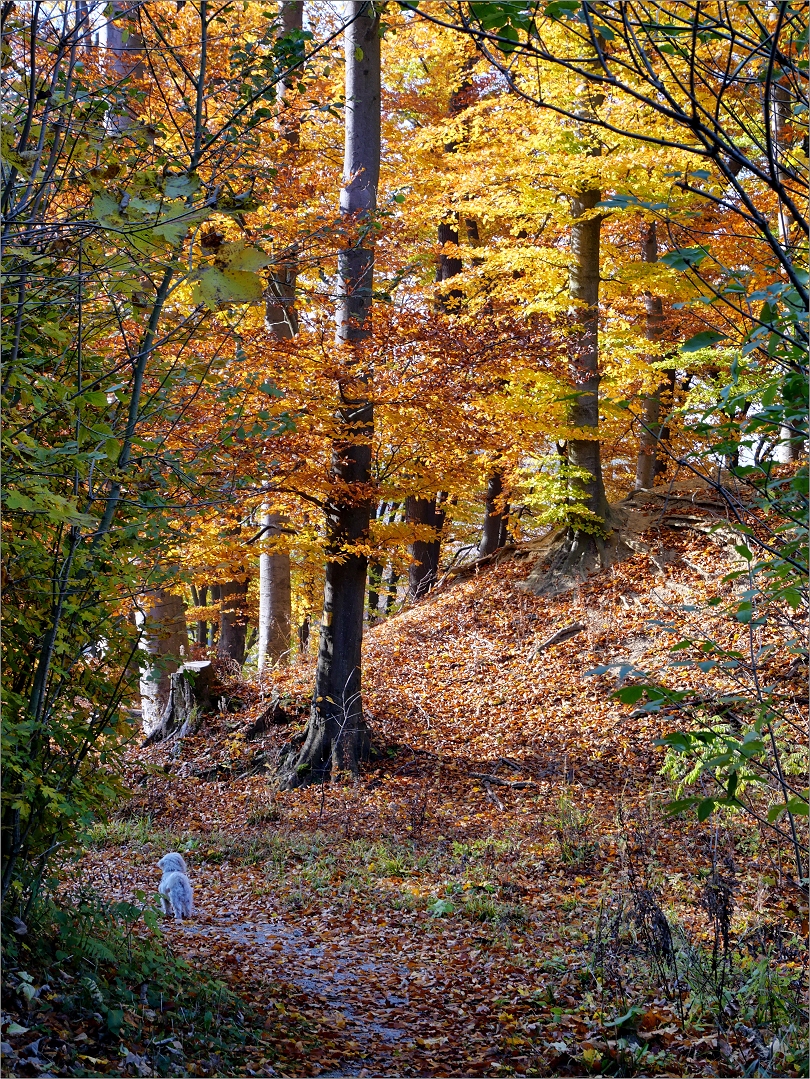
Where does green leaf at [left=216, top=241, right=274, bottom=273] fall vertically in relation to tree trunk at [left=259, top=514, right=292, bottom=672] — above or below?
above

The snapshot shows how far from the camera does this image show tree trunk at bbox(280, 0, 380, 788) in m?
8.35

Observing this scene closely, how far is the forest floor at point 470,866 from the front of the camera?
3764 mm

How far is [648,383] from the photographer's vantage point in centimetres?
1377

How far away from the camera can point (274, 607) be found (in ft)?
39.7

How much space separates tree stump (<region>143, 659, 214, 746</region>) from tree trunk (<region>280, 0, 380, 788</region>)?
75.4 inches

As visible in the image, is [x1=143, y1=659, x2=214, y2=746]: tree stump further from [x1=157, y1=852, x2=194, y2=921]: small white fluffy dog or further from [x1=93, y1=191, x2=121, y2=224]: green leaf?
[x1=93, y1=191, x2=121, y2=224]: green leaf

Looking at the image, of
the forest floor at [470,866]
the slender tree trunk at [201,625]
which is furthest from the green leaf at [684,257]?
the slender tree trunk at [201,625]

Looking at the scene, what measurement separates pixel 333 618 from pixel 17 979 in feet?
22.7

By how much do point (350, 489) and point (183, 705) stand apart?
4.35 meters

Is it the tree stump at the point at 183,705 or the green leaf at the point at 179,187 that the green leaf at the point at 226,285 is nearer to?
the green leaf at the point at 179,187

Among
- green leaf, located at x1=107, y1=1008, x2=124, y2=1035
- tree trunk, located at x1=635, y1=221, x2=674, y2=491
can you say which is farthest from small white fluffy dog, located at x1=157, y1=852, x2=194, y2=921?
tree trunk, located at x1=635, y1=221, x2=674, y2=491

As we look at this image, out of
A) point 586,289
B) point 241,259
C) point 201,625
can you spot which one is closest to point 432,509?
point 586,289

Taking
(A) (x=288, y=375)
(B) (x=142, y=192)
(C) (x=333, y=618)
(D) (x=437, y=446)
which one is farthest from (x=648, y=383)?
(B) (x=142, y=192)

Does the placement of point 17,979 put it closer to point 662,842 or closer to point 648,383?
point 662,842
